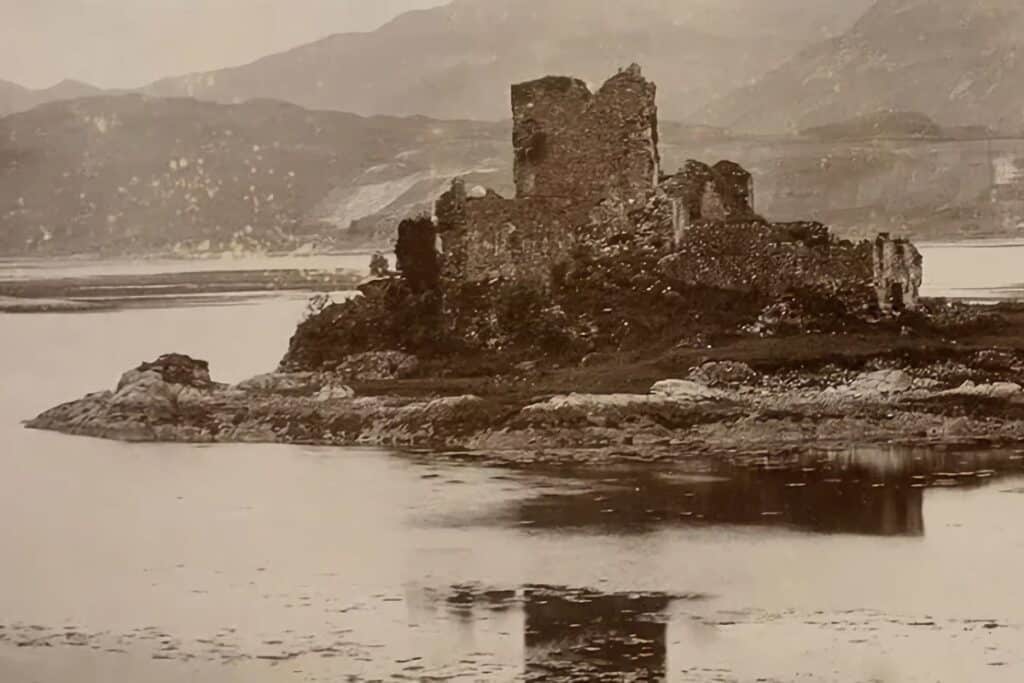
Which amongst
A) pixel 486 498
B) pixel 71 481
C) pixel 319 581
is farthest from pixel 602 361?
pixel 71 481

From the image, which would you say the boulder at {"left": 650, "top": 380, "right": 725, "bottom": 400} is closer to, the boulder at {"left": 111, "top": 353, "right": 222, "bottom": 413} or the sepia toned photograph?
the sepia toned photograph

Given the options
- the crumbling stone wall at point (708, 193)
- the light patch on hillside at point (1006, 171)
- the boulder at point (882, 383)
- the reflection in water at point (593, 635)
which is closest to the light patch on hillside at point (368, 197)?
the crumbling stone wall at point (708, 193)

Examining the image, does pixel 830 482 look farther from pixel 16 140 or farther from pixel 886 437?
pixel 16 140

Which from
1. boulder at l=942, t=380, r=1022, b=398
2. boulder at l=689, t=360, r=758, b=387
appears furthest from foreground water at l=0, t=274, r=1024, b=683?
boulder at l=689, t=360, r=758, b=387

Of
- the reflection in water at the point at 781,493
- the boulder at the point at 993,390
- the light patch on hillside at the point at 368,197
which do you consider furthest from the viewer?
the light patch on hillside at the point at 368,197

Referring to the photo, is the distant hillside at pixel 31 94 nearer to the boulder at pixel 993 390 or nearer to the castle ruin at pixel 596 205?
the castle ruin at pixel 596 205

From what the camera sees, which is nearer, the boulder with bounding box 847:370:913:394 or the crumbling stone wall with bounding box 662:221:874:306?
the boulder with bounding box 847:370:913:394
